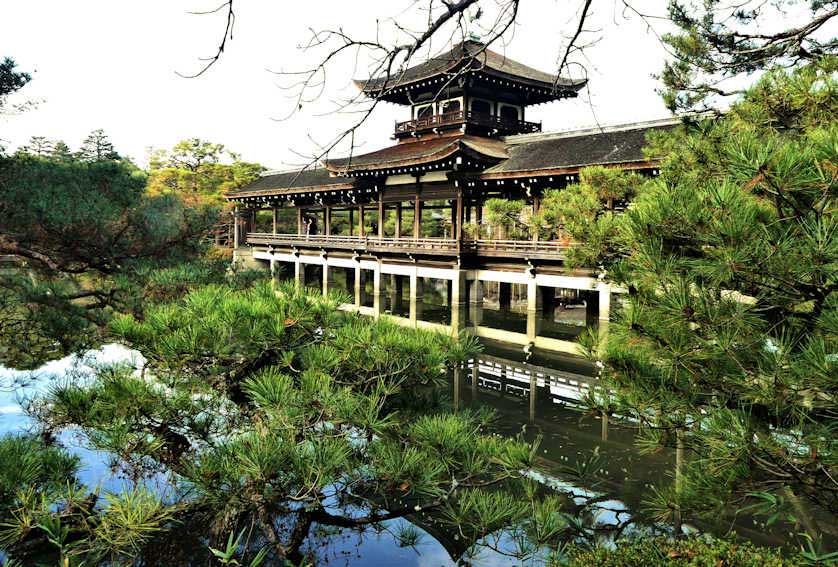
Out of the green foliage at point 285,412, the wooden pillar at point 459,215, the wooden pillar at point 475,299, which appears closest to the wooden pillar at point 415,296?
the wooden pillar at point 475,299

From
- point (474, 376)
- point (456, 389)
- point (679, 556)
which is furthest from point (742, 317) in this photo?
point (474, 376)

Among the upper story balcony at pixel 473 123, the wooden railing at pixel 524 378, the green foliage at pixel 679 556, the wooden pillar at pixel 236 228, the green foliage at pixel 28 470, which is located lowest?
the wooden railing at pixel 524 378

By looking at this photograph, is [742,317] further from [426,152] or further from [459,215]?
[426,152]

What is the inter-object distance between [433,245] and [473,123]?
14.8ft

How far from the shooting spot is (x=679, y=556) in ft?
7.72

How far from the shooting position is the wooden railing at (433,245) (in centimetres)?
1478

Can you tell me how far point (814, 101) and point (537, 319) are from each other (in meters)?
12.9

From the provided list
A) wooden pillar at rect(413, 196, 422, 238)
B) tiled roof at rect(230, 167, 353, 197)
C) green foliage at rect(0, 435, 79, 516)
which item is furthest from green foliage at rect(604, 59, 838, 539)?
tiled roof at rect(230, 167, 353, 197)

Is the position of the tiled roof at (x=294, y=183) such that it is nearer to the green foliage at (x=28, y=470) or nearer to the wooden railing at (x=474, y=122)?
the wooden railing at (x=474, y=122)

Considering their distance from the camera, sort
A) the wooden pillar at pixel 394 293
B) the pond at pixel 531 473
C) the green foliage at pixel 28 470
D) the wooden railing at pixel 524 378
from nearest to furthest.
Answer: the green foliage at pixel 28 470
the pond at pixel 531 473
the wooden railing at pixel 524 378
the wooden pillar at pixel 394 293

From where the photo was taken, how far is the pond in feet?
15.0

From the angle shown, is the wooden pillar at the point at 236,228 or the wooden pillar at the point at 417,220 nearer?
the wooden pillar at the point at 417,220

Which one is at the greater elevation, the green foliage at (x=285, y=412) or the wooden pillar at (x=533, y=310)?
the green foliage at (x=285, y=412)

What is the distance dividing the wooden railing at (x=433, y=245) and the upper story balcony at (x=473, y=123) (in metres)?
4.13
